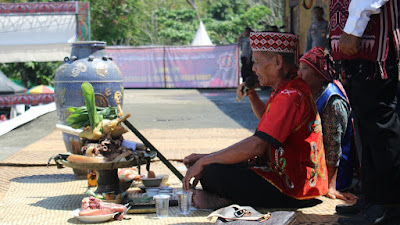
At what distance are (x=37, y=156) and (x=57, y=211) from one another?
271cm

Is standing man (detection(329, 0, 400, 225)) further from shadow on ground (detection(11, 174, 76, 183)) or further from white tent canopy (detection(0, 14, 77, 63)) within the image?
white tent canopy (detection(0, 14, 77, 63))

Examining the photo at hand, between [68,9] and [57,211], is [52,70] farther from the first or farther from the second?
[57,211]

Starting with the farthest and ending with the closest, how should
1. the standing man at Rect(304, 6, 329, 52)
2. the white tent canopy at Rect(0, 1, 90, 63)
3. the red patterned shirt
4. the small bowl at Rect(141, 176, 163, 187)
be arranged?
1. the white tent canopy at Rect(0, 1, 90, 63)
2. the standing man at Rect(304, 6, 329, 52)
3. the small bowl at Rect(141, 176, 163, 187)
4. the red patterned shirt

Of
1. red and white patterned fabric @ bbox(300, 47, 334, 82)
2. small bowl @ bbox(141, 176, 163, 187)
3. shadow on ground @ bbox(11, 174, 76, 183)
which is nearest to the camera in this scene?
red and white patterned fabric @ bbox(300, 47, 334, 82)

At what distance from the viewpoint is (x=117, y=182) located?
4.31 metres

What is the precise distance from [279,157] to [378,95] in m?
0.77

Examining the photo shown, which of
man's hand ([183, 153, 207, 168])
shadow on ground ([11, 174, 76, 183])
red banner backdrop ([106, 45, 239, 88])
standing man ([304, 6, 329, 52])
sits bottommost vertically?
red banner backdrop ([106, 45, 239, 88])

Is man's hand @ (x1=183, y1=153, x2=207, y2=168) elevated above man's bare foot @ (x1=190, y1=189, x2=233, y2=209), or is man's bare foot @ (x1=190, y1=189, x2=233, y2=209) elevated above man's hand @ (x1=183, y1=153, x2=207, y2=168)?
man's hand @ (x1=183, y1=153, x2=207, y2=168)

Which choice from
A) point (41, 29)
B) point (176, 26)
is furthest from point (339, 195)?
point (176, 26)

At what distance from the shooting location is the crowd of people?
3115 millimetres

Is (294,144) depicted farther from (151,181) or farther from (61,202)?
(61,202)

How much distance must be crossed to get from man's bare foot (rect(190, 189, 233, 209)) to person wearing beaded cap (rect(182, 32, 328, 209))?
4 cm

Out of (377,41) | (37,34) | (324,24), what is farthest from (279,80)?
(37,34)

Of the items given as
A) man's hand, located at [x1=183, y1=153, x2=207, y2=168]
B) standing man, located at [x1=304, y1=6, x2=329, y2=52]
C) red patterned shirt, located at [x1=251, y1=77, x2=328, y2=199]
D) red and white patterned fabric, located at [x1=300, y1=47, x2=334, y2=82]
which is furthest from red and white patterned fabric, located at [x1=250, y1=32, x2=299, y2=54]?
standing man, located at [x1=304, y1=6, x2=329, y2=52]
